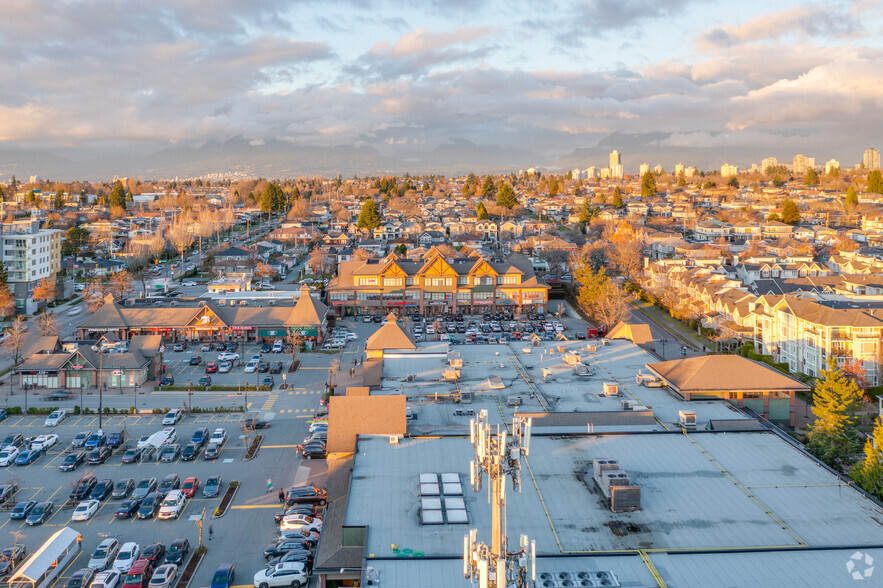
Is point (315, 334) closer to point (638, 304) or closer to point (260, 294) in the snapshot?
point (260, 294)

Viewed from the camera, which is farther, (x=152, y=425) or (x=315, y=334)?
(x=315, y=334)

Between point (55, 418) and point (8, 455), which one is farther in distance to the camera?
point (55, 418)

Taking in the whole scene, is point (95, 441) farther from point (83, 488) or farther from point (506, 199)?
point (506, 199)

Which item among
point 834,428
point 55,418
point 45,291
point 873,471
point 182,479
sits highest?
point 45,291

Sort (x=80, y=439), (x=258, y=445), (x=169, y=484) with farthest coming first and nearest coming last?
(x=80, y=439)
(x=258, y=445)
(x=169, y=484)

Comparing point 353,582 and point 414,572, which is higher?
point 414,572

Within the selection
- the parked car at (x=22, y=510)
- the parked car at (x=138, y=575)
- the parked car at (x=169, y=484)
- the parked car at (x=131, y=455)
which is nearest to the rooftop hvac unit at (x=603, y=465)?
the parked car at (x=138, y=575)

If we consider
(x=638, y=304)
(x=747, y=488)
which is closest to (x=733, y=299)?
(x=638, y=304)

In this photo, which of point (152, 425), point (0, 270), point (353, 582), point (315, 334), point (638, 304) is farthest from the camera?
point (638, 304)

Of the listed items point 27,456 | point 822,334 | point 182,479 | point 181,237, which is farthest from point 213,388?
point 181,237
